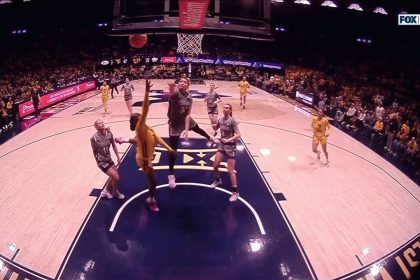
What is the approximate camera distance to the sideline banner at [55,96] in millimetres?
14233

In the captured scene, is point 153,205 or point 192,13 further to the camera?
point 192,13

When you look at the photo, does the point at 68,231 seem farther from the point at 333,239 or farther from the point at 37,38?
the point at 37,38

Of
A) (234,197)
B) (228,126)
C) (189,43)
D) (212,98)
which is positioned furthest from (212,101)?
(189,43)

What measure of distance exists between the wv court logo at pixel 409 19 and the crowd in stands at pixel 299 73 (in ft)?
8.80

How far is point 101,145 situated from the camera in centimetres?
618

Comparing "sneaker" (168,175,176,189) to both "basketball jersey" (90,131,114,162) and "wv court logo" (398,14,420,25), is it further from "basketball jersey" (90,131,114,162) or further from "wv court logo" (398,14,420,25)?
"wv court logo" (398,14,420,25)

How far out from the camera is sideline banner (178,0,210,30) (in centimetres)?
918

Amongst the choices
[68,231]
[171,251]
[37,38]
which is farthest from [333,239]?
[37,38]

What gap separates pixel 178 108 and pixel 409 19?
2243 centimetres

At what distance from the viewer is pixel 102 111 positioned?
50.7 feet

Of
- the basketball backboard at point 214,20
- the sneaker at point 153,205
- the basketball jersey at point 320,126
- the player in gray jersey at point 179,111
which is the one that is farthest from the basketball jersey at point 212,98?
the sneaker at point 153,205

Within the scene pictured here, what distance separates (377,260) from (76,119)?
12.3m

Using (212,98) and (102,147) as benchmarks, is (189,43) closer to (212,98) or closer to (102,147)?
(212,98)

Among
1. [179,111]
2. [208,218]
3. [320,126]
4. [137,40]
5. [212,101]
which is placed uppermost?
[137,40]
